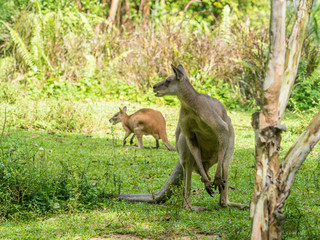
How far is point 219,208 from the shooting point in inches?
199

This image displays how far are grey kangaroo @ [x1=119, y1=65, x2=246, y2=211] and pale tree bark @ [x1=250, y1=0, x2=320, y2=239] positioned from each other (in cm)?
163

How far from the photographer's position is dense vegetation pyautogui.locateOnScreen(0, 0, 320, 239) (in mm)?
4582

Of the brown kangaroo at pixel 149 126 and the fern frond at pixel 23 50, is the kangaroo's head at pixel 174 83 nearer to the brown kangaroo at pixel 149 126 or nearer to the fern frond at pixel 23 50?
the brown kangaroo at pixel 149 126

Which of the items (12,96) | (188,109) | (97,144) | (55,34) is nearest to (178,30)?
(55,34)

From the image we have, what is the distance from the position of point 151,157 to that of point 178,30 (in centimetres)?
802

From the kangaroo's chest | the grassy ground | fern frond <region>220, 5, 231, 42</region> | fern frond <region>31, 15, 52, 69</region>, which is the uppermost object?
fern frond <region>220, 5, 231, 42</region>

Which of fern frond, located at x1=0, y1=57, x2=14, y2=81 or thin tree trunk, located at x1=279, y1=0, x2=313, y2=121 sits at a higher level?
thin tree trunk, located at x1=279, y1=0, x2=313, y2=121

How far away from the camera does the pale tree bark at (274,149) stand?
3131mm

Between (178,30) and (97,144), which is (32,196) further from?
(178,30)

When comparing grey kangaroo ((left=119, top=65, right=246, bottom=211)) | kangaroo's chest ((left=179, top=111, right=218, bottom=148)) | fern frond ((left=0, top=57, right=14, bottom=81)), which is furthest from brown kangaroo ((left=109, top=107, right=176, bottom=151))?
fern frond ((left=0, top=57, right=14, bottom=81))

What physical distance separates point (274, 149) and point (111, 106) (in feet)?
32.7

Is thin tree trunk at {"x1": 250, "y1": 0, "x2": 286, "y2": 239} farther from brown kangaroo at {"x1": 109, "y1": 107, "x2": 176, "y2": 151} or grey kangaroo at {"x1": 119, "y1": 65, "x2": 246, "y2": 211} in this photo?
brown kangaroo at {"x1": 109, "y1": 107, "x2": 176, "y2": 151}

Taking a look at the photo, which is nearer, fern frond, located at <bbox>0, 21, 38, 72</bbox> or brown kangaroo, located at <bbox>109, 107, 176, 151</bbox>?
brown kangaroo, located at <bbox>109, 107, 176, 151</bbox>

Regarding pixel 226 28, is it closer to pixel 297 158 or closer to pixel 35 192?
pixel 35 192
